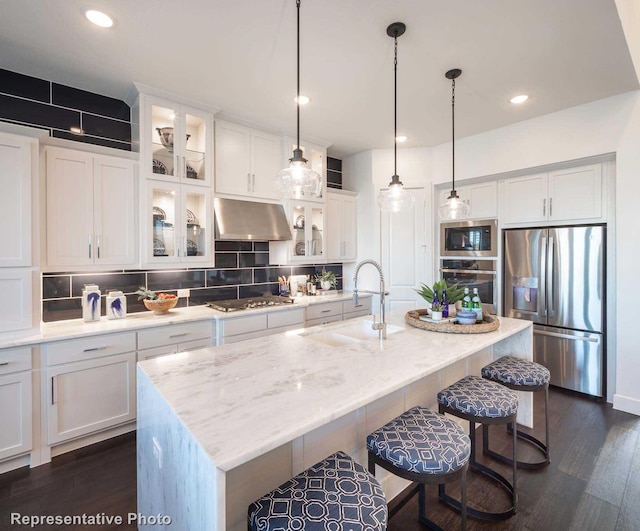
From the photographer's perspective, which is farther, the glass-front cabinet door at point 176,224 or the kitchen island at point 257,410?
the glass-front cabinet door at point 176,224

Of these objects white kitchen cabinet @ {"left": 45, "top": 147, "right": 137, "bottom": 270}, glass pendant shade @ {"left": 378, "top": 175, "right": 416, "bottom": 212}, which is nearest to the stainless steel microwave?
glass pendant shade @ {"left": 378, "top": 175, "right": 416, "bottom": 212}

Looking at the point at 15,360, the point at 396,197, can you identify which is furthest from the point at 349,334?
the point at 15,360

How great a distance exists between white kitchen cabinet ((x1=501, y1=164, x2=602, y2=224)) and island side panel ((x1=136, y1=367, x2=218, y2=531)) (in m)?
3.73

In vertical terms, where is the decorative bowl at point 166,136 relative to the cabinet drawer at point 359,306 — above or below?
above

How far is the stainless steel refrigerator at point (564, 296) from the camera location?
9.94ft

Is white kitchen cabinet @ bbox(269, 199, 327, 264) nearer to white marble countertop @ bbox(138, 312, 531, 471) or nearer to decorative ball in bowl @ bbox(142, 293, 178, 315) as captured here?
decorative ball in bowl @ bbox(142, 293, 178, 315)

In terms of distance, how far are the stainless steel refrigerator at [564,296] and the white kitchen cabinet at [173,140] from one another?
3.38m

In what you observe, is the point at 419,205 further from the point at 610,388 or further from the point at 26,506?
the point at 26,506

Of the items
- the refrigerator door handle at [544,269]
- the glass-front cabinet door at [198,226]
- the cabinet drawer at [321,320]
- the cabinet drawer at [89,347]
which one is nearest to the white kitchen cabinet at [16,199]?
the cabinet drawer at [89,347]

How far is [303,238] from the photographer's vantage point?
386 cm

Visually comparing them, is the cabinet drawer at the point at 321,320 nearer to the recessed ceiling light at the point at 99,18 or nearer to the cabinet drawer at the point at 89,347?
the cabinet drawer at the point at 89,347

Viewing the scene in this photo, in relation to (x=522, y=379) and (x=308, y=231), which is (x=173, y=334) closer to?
(x=308, y=231)

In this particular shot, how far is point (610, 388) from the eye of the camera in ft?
9.75

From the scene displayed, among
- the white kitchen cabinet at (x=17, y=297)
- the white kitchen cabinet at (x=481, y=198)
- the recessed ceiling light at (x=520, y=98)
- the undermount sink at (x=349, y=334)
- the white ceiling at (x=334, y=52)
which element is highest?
the recessed ceiling light at (x=520, y=98)
